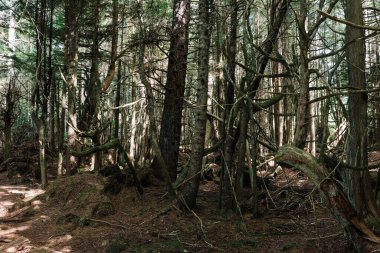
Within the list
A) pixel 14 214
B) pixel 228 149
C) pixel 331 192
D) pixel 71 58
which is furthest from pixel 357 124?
pixel 71 58

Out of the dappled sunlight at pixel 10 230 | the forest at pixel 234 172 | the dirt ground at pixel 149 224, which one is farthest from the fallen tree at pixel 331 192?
the dappled sunlight at pixel 10 230

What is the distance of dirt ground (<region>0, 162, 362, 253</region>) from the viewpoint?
5.82 m

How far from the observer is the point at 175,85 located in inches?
354

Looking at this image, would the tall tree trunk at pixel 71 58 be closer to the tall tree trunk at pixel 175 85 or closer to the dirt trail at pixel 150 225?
the dirt trail at pixel 150 225

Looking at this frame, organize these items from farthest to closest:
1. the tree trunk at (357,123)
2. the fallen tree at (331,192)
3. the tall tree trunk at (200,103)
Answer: the tall tree trunk at (200,103) < the tree trunk at (357,123) < the fallen tree at (331,192)

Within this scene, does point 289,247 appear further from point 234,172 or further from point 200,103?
point 200,103

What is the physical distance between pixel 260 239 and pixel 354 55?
10.3 ft

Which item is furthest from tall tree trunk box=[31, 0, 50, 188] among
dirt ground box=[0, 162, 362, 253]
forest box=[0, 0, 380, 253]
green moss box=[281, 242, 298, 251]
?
green moss box=[281, 242, 298, 251]

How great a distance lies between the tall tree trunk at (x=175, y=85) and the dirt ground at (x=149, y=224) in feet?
3.34

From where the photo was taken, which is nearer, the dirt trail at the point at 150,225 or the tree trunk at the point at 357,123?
the tree trunk at the point at 357,123

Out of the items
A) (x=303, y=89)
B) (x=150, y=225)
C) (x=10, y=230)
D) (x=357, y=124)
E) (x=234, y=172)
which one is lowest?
(x=10, y=230)

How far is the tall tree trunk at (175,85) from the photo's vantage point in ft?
28.9

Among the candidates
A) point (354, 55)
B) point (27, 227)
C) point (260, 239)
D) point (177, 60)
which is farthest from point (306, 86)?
point (27, 227)

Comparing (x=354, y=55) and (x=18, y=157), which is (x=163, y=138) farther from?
(x=18, y=157)
